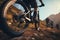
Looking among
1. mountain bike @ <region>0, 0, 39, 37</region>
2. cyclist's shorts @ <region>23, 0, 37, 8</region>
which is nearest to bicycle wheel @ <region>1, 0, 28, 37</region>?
mountain bike @ <region>0, 0, 39, 37</region>

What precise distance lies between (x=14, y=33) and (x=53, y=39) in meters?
2.72

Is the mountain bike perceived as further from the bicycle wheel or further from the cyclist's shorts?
the cyclist's shorts

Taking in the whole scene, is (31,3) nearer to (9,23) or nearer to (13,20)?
(13,20)

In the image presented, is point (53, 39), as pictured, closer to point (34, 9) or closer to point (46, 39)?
point (46, 39)

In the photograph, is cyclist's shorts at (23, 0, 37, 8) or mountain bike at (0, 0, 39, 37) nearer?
mountain bike at (0, 0, 39, 37)

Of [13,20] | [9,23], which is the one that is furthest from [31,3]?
[9,23]

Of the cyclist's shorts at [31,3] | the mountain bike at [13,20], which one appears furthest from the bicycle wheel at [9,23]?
the cyclist's shorts at [31,3]

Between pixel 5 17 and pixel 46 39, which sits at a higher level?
pixel 5 17

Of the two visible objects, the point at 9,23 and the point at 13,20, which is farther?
the point at 13,20

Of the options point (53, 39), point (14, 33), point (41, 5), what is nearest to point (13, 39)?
point (14, 33)

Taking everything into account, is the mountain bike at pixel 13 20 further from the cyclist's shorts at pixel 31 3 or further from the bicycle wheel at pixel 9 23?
the cyclist's shorts at pixel 31 3

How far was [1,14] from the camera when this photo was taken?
24.8 ft

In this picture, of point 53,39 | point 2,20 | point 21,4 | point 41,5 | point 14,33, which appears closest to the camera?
point 2,20

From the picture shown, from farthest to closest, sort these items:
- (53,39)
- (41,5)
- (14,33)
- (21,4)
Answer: (41,5) → (53,39) → (21,4) → (14,33)
